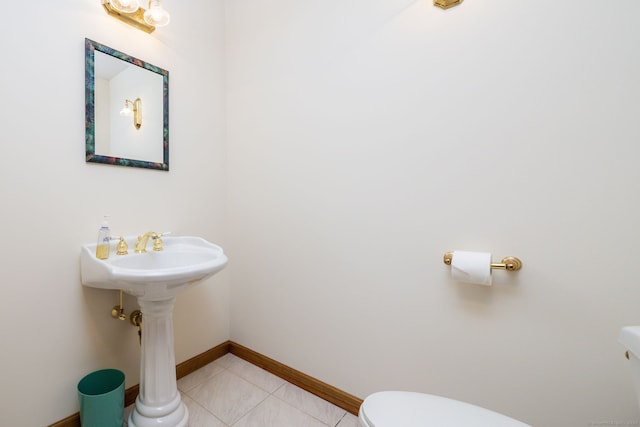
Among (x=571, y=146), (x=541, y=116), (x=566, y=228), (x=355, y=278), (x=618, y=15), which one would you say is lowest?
(x=355, y=278)

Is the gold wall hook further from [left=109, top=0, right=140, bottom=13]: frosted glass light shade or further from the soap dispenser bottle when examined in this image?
[left=109, top=0, right=140, bottom=13]: frosted glass light shade

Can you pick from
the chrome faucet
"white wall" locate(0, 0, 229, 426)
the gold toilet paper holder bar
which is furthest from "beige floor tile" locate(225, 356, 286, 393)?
the gold toilet paper holder bar

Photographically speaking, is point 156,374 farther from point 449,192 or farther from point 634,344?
point 634,344

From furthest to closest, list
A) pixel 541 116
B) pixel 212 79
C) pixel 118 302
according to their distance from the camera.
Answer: pixel 212 79 < pixel 118 302 < pixel 541 116

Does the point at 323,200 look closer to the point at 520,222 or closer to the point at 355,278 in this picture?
the point at 355,278

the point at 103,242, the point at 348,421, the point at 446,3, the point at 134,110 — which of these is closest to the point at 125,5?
the point at 134,110

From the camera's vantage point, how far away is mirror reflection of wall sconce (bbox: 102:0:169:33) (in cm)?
125

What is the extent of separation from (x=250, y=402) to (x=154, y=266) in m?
0.86

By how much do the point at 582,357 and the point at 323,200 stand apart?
1.13 m

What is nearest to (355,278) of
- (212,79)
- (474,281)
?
(474,281)

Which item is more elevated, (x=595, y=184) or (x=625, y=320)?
(x=595, y=184)

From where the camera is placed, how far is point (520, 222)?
0.97 meters

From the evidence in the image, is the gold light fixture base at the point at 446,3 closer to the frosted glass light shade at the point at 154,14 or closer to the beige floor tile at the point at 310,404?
the frosted glass light shade at the point at 154,14

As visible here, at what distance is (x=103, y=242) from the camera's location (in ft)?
3.97
